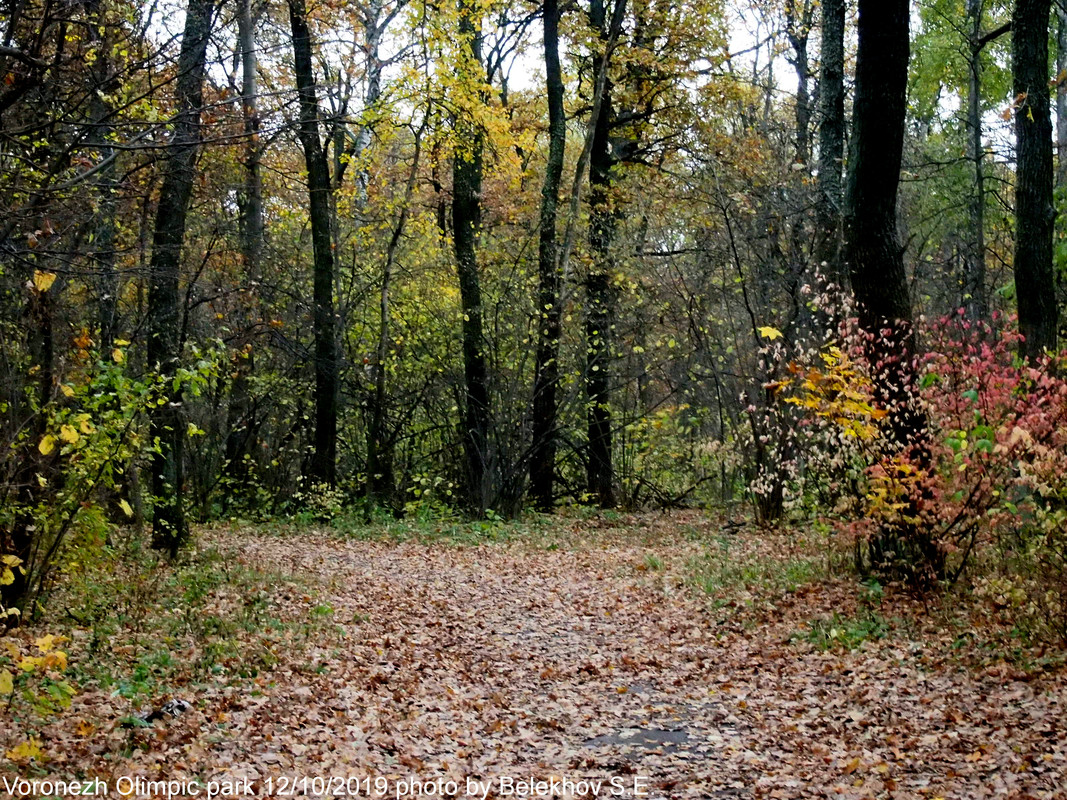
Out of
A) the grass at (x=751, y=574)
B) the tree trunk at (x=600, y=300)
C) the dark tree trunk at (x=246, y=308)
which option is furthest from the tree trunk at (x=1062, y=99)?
the dark tree trunk at (x=246, y=308)

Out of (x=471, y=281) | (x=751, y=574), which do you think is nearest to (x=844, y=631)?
(x=751, y=574)

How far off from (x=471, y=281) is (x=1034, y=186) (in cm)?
963

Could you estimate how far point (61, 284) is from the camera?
891 centimetres

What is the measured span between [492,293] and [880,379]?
11.1 m

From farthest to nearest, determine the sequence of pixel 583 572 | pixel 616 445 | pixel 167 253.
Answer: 1. pixel 616 445
2. pixel 583 572
3. pixel 167 253

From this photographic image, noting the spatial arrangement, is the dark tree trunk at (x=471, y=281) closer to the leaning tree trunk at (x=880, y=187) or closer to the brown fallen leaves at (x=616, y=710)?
the brown fallen leaves at (x=616, y=710)

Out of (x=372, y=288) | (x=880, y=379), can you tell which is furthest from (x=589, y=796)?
(x=372, y=288)

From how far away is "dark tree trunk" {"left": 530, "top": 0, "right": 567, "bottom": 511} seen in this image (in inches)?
659

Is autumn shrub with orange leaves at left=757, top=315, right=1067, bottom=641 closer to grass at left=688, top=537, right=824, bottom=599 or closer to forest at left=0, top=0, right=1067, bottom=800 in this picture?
forest at left=0, top=0, right=1067, bottom=800

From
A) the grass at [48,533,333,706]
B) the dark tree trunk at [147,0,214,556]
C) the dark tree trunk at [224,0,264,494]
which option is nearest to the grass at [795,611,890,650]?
the grass at [48,533,333,706]

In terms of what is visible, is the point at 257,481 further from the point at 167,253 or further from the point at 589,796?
the point at 589,796

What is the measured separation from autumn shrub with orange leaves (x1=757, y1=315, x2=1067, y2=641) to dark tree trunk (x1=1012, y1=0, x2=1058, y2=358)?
65.4 inches

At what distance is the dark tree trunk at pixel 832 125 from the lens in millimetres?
12438

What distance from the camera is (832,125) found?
12688 millimetres
